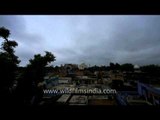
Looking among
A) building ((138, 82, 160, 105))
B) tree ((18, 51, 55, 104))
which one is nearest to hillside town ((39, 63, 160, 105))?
building ((138, 82, 160, 105))

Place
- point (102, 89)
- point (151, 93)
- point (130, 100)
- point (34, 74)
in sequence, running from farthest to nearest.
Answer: point (102, 89), point (130, 100), point (151, 93), point (34, 74)

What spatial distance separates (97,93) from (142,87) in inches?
274

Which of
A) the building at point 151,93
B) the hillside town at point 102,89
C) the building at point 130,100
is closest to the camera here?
the building at point 151,93

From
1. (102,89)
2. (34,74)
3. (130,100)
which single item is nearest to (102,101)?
(130,100)

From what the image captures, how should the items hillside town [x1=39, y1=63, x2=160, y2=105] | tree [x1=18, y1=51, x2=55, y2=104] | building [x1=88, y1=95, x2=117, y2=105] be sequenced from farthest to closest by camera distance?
building [x1=88, y1=95, x2=117, y2=105] < hillside town [x1=39, y1=63, x2=160, y2=105] < tree [x1=18, y1=51, x2=55, y2=104]

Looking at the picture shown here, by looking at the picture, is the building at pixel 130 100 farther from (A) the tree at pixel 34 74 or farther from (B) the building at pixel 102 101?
(A) the tree at pixel 34 74

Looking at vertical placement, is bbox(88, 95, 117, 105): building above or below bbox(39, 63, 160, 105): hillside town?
below

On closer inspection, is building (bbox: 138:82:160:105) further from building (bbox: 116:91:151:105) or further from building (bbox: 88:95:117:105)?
building (bbox: 88:95:117:105)

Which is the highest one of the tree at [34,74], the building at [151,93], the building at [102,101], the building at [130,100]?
the tree at [34,74]

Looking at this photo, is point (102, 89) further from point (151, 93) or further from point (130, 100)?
point (151, 93)

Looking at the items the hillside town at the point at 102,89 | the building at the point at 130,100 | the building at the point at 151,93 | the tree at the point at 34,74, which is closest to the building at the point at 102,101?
the hillside town at the point at 102,89
